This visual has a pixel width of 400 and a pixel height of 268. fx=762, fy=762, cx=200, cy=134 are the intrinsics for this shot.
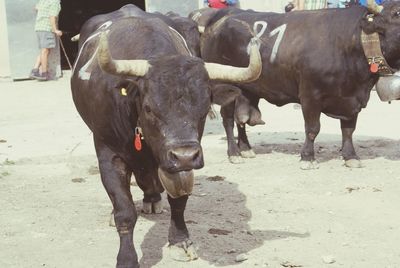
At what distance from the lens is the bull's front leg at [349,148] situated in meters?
7.90

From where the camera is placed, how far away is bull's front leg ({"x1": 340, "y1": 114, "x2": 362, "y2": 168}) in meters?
7.90

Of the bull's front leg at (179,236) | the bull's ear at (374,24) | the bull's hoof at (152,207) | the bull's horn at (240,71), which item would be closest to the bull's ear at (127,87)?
the bull's horn at (240,71)

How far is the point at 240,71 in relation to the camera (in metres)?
4.66

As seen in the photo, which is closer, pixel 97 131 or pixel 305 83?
pixel 97 131

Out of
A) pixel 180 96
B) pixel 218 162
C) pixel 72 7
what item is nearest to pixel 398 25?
pixel 218 162

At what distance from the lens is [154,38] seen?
199 inches

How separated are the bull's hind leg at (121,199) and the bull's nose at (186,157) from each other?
0.84 m

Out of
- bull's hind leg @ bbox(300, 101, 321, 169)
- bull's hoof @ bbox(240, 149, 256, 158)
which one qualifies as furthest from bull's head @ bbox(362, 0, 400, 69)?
bull's hoof @ bbox(240, 149, 256, 158)

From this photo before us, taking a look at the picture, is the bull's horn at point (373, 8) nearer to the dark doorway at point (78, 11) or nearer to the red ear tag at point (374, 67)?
the red ear tag at point (374, 67)

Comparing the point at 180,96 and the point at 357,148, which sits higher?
the point at 180,96

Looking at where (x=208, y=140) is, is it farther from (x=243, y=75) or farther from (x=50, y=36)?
(x=50, y=36)

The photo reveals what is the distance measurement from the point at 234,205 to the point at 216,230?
80 cm

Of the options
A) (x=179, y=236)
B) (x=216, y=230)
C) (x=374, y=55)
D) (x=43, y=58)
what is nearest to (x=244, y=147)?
(x=374, y=55)

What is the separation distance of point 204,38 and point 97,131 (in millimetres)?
4302
